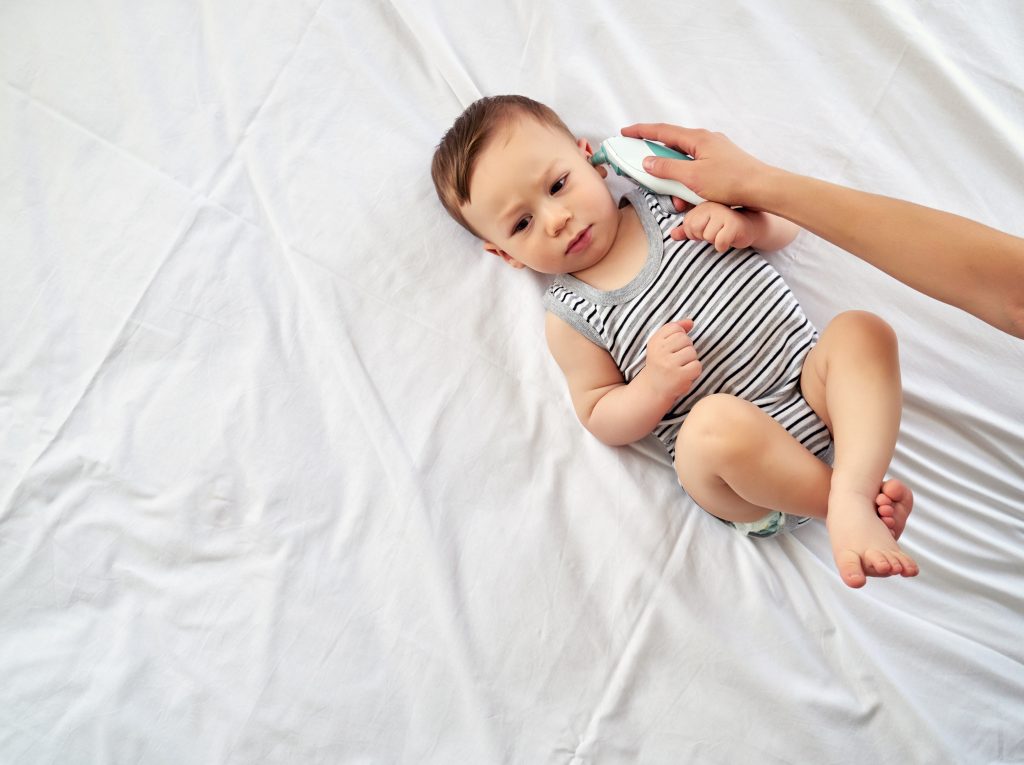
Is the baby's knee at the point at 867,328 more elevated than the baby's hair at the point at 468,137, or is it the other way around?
the baby's knee at the point at 867,328

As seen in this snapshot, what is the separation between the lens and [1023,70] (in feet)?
4.02

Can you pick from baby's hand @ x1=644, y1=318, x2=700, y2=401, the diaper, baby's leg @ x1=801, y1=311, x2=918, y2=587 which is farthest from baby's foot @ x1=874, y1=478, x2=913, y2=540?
baby's hand @ x1=644, y1=318, x2=700, y2=401

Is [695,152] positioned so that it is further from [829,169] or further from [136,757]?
[136,757]

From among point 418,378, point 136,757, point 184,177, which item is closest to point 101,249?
point 184,177

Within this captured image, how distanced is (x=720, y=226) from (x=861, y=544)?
18.6 inches

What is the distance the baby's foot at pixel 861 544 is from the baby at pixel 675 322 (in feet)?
0.24

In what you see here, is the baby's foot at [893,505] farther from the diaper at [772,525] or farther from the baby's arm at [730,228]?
the baby's arm at [730,228]

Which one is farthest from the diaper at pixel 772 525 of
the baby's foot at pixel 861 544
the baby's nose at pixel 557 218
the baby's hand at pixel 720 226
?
the baby's nose at pixel 557 218

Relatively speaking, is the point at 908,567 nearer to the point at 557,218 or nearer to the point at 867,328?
the point at 867,328

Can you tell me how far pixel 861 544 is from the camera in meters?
0.87

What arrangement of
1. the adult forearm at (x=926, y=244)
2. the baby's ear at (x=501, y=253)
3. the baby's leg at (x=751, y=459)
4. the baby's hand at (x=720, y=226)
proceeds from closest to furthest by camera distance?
the adult forearm at (x=926, y=244)
the baby's leg at (x=751, y=459)
the baby's hand at (x=720, y=226)
the baby's ear at (x=501, y=253)

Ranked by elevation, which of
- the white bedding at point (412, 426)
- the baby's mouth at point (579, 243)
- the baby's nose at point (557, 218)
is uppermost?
the baby's nose at point (557, 218)

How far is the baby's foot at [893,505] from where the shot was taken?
2.99ft

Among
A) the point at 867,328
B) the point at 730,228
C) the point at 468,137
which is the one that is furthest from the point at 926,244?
the point at 468,137
